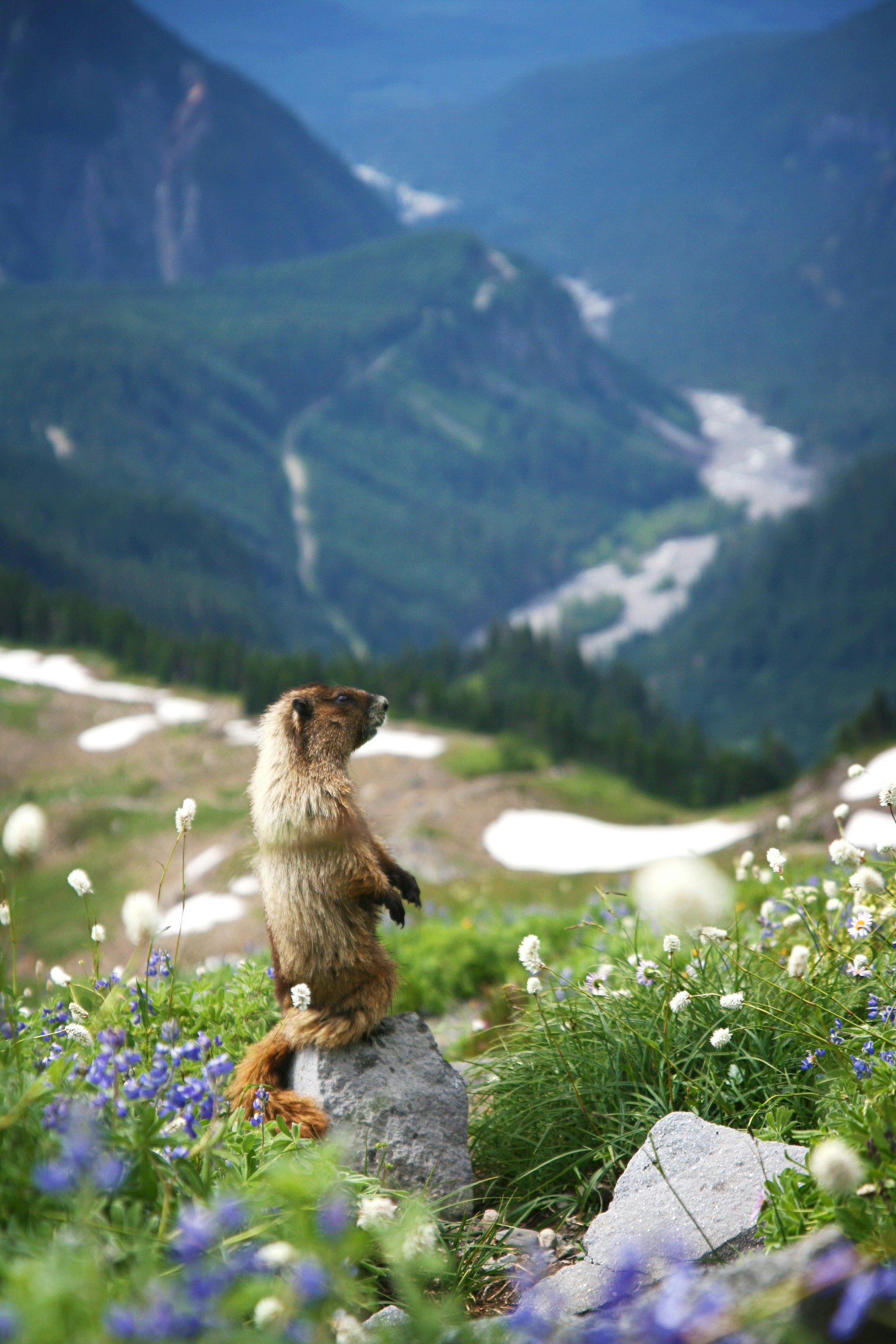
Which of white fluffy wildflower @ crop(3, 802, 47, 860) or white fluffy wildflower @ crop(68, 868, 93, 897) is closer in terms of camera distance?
white fluffy wildflower @ crop(3, 802, 47, 860)

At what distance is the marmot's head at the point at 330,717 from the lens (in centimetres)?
659

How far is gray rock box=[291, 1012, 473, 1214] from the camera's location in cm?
593

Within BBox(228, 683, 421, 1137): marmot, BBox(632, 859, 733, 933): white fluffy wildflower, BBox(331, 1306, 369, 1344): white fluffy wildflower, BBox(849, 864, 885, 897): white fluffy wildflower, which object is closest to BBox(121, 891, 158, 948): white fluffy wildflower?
BBox(331, 1306, 369, 1344): white fluffy wildflower

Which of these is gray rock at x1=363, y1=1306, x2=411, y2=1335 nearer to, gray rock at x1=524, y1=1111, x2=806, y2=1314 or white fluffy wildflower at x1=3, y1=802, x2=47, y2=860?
gray rock at x1=524, y1=1111, x2=806, y2=1314

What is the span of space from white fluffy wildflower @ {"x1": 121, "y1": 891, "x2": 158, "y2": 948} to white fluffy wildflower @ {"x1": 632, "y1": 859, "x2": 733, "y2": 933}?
3982 mm

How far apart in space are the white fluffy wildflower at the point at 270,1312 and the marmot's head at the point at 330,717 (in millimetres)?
4050

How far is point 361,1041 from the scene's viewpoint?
250 inches

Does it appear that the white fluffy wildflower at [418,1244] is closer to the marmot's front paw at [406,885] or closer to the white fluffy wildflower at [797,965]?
the white fluffy wildflower at [797,965]

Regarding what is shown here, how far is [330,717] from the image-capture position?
6699 millimetres

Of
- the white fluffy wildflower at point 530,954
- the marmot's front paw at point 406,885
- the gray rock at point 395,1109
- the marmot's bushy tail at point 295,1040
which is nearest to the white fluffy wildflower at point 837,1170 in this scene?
the white fluffy wildflower at point 530,954

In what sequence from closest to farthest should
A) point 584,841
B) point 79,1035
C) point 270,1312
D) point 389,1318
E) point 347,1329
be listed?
point 270,1312 < point 347,1329 < point 389,1318 < point 79,1035 < point 584,841

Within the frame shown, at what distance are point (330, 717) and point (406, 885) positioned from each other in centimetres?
120

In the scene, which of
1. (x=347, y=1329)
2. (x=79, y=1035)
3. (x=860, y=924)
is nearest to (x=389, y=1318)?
(x=347, y=1329)

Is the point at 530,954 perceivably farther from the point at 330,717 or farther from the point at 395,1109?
the point at 330,717
